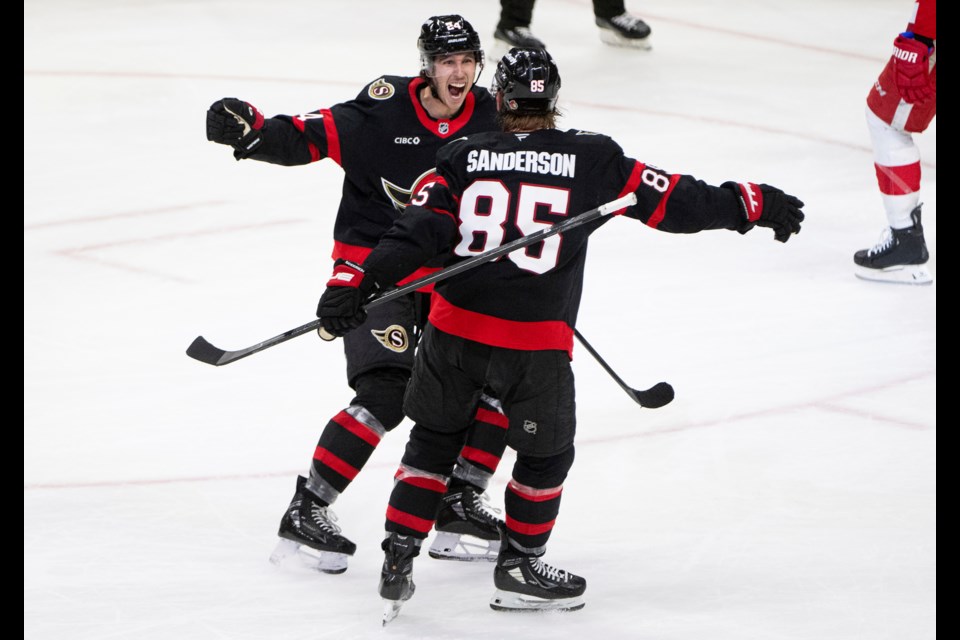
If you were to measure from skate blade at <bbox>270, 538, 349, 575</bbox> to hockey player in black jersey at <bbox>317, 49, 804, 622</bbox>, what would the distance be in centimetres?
25

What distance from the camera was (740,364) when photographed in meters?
4.21

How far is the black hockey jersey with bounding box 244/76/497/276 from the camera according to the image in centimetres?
309

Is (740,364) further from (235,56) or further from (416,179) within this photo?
(235,56)

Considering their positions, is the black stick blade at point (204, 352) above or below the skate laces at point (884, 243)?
above

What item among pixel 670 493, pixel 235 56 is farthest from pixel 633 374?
pixel 235 56

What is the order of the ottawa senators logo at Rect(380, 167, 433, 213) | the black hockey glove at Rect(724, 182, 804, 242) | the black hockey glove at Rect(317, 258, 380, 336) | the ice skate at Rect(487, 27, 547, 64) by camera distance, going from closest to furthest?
1. the black hockey glove at Rect(317, 258, 380, 336)
2. the black hockey glove at Rect(724, 182, 804, 242)
3. the ottawa senators logo at Rect(380, 167, 433, 213)
4. the ice skate at Rect(487, 27, 547, 64)

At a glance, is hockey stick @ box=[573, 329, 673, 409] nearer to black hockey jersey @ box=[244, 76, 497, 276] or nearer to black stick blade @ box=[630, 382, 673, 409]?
black stick blade @ box=[630, 382, 673, 409]

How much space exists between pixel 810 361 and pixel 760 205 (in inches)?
62.2

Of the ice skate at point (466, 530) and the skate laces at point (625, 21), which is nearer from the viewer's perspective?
the ice skate at point (466, 530)

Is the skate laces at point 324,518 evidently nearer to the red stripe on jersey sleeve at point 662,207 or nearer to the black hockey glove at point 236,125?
the black hockey glove at point 236,125

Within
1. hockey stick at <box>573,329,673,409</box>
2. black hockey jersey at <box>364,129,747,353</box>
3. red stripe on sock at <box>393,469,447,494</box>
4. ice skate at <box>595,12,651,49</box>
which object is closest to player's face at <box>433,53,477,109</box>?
black hockey jersey at <box>364,129,747,353</box>

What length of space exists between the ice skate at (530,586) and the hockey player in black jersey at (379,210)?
257mm

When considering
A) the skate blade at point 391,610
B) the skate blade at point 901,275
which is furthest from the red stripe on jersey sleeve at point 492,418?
the skate blade at point 901,275

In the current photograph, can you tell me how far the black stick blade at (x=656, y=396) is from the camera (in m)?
3.20
